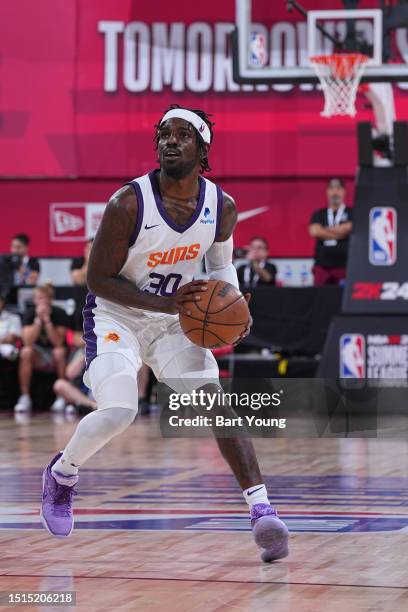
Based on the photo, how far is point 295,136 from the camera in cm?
1540

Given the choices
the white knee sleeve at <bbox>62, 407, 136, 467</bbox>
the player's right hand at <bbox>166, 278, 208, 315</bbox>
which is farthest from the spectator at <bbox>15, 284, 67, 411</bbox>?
the player's right hand at <bbox>166, 278, 208, 315</bbox>

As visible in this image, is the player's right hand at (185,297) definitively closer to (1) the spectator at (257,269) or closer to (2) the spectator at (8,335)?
(1) the spectator at (257,269)

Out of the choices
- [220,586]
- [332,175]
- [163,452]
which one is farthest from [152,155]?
[220,586]

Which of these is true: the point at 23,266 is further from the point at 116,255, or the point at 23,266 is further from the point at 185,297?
the point at 185,297

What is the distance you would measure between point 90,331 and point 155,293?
34cm

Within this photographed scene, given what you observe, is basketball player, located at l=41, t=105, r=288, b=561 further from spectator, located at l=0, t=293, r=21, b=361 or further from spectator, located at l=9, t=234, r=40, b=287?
spectator, located at l=9, t=234, r=40, b=287

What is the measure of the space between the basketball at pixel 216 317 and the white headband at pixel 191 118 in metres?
0.68

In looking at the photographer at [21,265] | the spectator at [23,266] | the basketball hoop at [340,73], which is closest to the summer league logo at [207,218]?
the basketball hoop at [340,73]

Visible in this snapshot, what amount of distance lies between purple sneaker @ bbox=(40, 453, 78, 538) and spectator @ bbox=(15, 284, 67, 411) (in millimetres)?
7485

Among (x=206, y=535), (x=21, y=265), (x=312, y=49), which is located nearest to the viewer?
(x=206, y=535)

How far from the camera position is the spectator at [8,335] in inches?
506

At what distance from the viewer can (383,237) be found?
1162 centimetres

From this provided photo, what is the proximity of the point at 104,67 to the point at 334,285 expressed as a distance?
5.15 m

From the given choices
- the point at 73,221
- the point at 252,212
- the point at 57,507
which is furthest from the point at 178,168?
the point at 73,221
